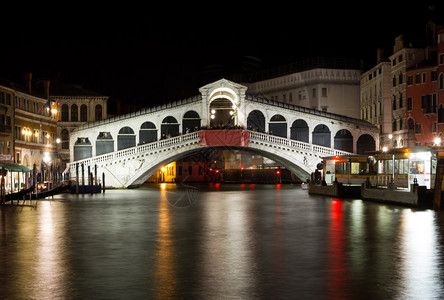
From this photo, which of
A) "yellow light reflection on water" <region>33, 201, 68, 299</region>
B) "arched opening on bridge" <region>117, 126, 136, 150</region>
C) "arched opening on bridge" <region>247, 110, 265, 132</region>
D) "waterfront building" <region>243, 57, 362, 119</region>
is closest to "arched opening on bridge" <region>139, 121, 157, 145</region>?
"arched opening on bridge" <region>117, 126, 136, 150</region>

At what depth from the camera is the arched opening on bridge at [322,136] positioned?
67.7m

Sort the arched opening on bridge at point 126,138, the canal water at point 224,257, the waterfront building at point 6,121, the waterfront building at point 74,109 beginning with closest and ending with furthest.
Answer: the canal water at point 224,257, the waterfront building at point 6,121, the arched opening on bridge at point 126,138, the waterfront building at point 74,109

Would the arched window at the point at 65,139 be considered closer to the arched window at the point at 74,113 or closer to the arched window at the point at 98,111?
the arched window at the point at 74,113

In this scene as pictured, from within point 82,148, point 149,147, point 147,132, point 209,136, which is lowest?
point 149,147

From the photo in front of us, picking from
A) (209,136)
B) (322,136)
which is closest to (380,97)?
(322,136)

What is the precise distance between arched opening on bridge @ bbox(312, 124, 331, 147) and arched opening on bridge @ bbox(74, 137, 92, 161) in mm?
22719

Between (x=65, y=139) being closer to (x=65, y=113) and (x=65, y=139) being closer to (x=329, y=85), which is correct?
(x=65, y=113)

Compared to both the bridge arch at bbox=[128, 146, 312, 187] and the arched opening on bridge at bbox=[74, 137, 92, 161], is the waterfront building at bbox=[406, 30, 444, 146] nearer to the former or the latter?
the bridge arch at bbox=[128, 146, 312, 187]

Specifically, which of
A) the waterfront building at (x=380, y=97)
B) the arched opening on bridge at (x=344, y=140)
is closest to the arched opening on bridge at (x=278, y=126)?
the arched opening on bridge at (x=344, y=140)

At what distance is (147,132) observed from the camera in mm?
68062

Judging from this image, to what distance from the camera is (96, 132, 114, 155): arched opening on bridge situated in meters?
68.4

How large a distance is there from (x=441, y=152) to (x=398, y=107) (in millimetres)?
27460

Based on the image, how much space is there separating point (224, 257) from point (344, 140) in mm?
53038

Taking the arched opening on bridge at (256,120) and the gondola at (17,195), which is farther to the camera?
the arched opening on bridge at (256,120)
